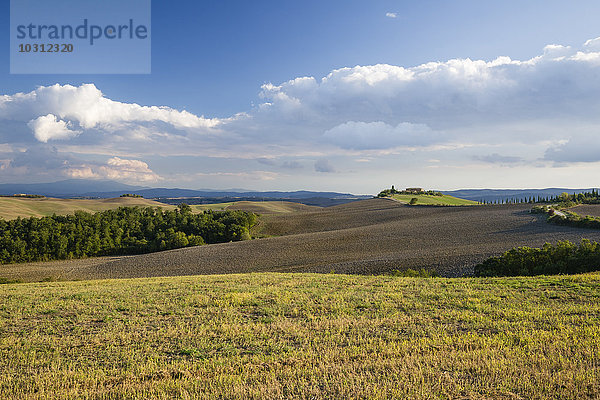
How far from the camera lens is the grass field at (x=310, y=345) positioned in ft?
24.7

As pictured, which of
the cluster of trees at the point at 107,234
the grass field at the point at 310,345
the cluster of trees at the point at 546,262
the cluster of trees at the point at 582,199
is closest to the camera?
the grass field at the point at 310,345

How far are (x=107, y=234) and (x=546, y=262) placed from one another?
7313 cm

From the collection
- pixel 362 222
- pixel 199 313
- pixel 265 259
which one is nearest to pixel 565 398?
pixel 199 313

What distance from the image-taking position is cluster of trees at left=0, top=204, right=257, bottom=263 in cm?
6588

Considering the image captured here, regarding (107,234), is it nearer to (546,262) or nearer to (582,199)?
(546,262)

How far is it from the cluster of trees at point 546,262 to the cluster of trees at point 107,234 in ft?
166

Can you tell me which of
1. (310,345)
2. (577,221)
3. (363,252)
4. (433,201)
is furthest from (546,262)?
(433,201)

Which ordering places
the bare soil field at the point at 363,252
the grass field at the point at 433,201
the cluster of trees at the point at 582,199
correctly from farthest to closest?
the grass field at the point at 433,201, the cluster of trees at the point at 582,199, the bare soil field at the point at 363,252

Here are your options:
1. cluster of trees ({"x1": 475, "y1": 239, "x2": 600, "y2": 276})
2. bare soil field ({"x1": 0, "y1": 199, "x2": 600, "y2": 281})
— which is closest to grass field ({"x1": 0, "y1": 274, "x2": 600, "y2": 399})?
cluster of trees ({"x1": 475, "y1": 239, "x2": 600, "y2": 276})

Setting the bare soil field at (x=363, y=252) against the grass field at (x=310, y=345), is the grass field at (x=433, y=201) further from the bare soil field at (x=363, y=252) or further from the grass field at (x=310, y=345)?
the grass field at (x=310, y=345)

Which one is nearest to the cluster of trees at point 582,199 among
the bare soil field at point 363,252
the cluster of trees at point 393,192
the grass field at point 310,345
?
the bare soil field at point 363,252

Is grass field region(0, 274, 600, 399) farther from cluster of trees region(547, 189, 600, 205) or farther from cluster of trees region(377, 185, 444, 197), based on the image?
cluster of trees region(377, 185, 444, 197)

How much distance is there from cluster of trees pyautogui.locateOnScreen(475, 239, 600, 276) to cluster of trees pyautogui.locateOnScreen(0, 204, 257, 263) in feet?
166

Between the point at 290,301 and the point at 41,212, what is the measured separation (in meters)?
119
